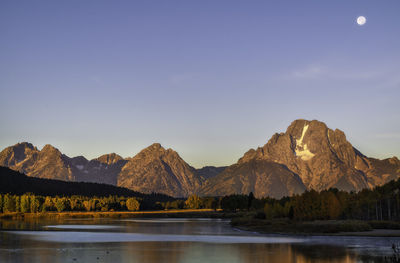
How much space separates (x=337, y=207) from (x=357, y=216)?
16169 mm

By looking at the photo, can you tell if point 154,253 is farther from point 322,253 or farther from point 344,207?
point 344,207

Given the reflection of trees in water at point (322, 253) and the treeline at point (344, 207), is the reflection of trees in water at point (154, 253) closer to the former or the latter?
the reflection of trees in water at point (322, 253)

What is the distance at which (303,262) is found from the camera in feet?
200

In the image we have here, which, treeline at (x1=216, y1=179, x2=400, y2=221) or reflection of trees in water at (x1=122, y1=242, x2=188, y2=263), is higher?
treeline at (x1=216, y1=179, x2=400, y2=221)

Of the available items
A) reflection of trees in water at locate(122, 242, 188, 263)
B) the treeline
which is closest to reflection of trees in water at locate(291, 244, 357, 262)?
reflection of trees in water at locate(122, 242, 188, 263)

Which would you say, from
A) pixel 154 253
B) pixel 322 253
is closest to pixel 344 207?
pixel 322 253

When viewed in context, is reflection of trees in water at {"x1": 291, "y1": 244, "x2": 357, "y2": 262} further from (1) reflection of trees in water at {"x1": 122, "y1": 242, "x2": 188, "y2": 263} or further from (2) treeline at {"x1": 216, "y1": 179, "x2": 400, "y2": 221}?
(2) treeline at {"x1": 216, "y1": 179, "x2": 400, "y2": 221}

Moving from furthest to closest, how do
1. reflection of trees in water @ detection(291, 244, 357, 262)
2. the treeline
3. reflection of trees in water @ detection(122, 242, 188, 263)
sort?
1. the treeline
2. reflection of trees in water @ detection(122, 242, 188, 263)
3. reflection of trees in water @ detection(291, 244, 357, 262)

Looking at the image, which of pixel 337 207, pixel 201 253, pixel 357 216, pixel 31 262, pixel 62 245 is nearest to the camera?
pixel 31 262

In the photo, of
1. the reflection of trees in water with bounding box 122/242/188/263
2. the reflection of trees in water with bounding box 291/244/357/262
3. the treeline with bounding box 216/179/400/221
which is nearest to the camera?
the reflection of trees in water with bounding box 291/244/357/262

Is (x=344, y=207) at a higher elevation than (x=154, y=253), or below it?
higher

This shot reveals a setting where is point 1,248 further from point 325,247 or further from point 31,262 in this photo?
point 325,247

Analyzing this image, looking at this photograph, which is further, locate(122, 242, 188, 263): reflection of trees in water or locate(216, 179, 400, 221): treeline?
locate(216, 179, 400, 221): treeline

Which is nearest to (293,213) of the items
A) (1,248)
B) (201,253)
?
(201,253)
